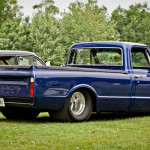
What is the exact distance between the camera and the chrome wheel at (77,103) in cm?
1116

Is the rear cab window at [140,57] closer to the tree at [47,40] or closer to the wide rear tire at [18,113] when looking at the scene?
the wide rear tire at [18,113]

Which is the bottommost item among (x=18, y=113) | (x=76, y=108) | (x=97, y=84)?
(x=18, y=113)

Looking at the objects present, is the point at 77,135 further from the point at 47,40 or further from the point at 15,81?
the point at 47,40

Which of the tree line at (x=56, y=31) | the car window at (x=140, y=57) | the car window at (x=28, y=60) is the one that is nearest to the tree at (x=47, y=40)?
the tree line at (x=56, y=31)

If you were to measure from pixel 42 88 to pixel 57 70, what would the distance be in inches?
18.9

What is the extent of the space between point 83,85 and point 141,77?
168cm

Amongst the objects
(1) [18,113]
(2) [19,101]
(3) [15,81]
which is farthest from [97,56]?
(2) [19,101]

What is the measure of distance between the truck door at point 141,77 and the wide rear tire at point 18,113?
2050 millimetres

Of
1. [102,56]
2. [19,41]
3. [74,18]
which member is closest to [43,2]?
[74,18]

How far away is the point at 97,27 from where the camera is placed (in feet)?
232

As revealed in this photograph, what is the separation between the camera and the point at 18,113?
12.0m

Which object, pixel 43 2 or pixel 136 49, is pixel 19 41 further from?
pixel 136 49

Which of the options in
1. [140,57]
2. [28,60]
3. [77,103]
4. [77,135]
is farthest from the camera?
[28,60]

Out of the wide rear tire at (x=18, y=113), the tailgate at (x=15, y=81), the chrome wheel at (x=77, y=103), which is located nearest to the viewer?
the tailgate at (x=15, y=81)
